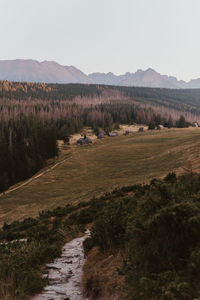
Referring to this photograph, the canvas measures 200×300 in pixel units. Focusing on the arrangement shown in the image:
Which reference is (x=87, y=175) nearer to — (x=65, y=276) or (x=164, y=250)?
(x=65, y=276)

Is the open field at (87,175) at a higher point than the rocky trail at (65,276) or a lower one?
lower

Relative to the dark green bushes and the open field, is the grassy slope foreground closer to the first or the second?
the dark green bushes

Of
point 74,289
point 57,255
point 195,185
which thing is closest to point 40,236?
point 57,255

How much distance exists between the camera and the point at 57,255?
11.4 metres

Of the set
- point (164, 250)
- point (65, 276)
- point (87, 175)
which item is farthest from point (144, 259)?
point (87, 175)

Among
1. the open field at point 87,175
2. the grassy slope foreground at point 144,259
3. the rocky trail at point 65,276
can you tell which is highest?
the grassy slope foreground at point 144,259

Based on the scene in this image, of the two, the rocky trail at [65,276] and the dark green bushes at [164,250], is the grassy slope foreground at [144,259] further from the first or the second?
the rocky trail at [65,276]

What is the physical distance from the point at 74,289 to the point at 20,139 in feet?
306

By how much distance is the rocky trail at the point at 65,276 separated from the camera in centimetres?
776

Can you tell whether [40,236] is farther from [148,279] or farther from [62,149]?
[62,149]

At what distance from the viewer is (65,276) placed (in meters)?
9.17

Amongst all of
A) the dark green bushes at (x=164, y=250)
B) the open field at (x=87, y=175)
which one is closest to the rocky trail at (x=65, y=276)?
the dark green bushes at (x=164, y=250)

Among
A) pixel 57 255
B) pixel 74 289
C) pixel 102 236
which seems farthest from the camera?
pixel 57 255

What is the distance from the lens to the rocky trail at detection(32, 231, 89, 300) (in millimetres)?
7762
